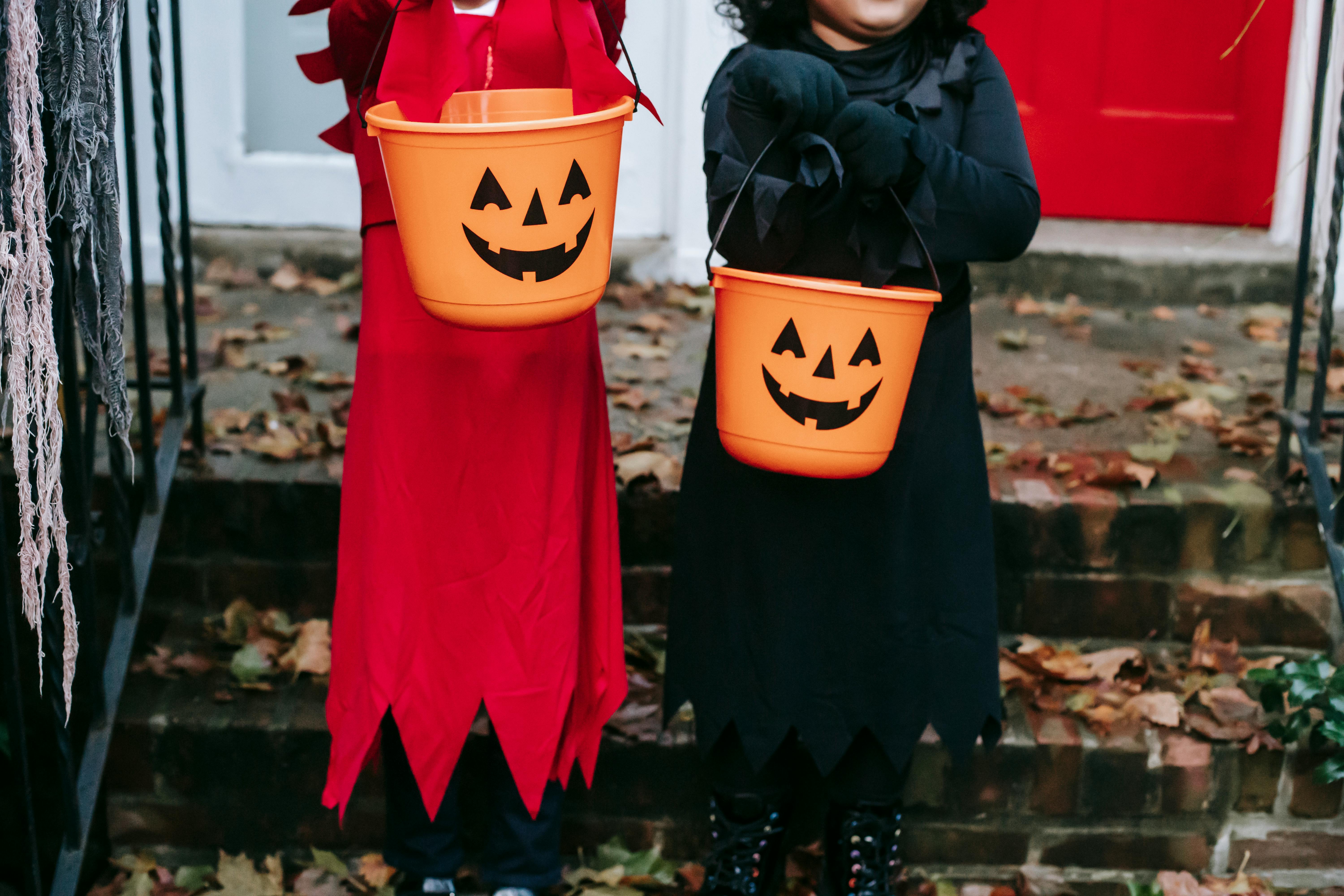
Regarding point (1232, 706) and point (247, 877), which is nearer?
point (247, 877)

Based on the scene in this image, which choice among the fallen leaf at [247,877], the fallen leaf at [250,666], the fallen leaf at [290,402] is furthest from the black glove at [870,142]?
the fallen leaf at [290,402]

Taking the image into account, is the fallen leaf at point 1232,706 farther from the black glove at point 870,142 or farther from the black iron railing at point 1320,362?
the black glove at point 870,142

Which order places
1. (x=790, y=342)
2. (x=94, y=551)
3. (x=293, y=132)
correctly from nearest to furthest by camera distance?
(x=790, y=342)
(x=94, y=551)
(x=293, y=132)

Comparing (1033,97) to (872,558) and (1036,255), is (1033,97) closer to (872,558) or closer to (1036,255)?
(1036,255)

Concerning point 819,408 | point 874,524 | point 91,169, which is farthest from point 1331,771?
point 91,169

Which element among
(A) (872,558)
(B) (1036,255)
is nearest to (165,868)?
(A) (872,558)

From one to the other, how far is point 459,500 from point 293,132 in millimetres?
2603

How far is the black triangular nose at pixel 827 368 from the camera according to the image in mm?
1574

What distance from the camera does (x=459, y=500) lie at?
5.96 ft

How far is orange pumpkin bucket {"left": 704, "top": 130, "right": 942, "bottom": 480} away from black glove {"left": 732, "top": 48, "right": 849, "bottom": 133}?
35 millimetres

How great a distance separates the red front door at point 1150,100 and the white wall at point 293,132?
3.24ft

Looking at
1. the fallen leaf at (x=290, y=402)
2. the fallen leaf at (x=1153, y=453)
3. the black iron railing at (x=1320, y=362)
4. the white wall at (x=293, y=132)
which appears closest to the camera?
the black iron railing at (x=1320, y=362)

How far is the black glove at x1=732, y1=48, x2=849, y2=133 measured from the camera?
157 centimetres

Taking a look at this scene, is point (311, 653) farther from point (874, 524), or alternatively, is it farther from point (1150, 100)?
point (1150, 100)
